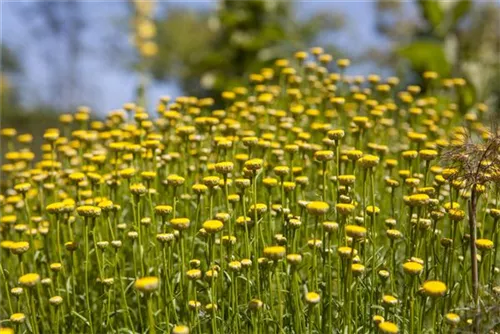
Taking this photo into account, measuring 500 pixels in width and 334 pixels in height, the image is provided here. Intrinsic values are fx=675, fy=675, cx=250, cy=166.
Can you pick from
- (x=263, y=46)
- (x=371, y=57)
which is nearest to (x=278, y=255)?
(x=263, y=46)

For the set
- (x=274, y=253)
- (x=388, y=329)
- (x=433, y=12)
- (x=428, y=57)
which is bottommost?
(x=388, y=329)

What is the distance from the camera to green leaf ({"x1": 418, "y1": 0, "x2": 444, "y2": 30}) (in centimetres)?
647

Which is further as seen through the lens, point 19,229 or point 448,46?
point 448,46

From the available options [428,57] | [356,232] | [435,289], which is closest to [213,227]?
[356,232]

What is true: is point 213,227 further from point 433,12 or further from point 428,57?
point 433,12

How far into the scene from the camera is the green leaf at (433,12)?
6469mm

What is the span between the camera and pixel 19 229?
2770mm

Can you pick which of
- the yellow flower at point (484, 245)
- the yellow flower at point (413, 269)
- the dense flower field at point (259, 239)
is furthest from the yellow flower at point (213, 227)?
the yellow flower at point (484, 245)

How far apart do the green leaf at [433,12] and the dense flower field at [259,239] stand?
9.25ft

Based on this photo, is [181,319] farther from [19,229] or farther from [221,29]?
[221,29]

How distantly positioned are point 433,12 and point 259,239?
15.2 feet

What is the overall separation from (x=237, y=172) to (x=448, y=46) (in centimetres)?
375

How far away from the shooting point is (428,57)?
20.1 feet

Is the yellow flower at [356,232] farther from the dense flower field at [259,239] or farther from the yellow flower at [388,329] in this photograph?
the yellow flower at [388,329]
